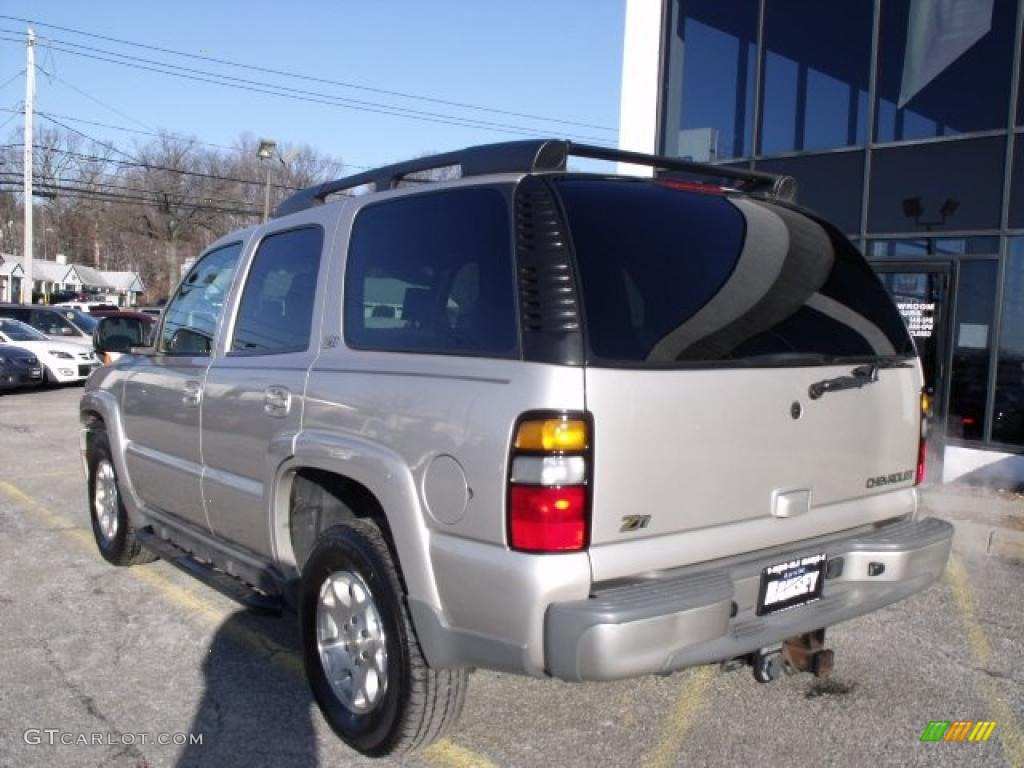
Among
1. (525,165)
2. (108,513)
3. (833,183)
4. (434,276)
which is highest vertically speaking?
(833,183)

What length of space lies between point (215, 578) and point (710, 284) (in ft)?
8.53

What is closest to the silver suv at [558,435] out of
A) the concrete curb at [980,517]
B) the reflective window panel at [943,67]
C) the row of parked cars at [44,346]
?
the concrete curb at [980,517]

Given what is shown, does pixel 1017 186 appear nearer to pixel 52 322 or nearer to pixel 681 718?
pixel 681 718

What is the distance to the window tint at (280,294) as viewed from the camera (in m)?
3.72

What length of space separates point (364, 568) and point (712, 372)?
4.38 ft

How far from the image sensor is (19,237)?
7131 cm

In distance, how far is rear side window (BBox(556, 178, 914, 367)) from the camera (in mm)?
2744

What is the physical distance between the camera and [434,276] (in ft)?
10.4

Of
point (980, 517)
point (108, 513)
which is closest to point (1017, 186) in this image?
point (980, 517)

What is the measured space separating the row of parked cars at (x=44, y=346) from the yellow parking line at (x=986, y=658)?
42.5 ft

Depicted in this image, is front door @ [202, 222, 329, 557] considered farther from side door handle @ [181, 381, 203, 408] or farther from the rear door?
the rear door

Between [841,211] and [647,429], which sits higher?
[841,211]

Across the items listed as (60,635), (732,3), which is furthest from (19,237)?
(60,635)

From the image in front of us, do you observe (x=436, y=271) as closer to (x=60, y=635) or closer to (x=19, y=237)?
(x=60, y=635)
